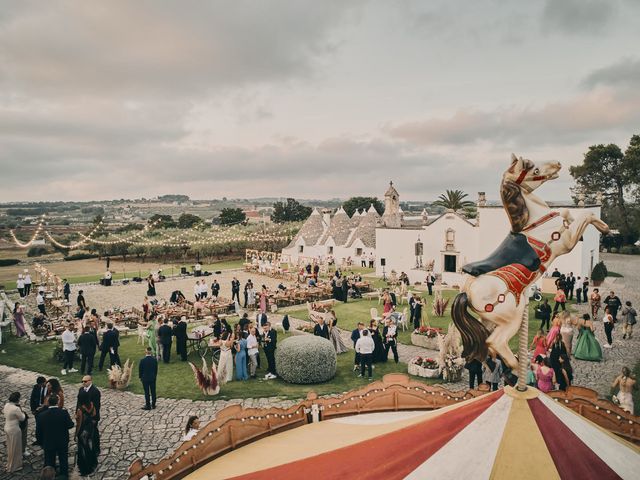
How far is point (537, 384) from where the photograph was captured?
943 centimetres

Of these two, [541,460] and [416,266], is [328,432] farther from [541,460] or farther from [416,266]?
Answer: [416,266]

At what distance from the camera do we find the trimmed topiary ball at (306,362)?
40.7 feet

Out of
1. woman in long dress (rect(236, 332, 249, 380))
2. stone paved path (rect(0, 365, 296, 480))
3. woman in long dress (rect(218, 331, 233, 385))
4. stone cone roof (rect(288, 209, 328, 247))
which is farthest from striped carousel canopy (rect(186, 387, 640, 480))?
stone cone roof (rect(288, 209, 328, 247))

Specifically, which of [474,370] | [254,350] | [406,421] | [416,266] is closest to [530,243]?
[406,421]

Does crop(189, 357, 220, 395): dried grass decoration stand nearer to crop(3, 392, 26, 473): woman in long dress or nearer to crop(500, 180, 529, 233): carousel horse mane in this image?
crop(3, 392, 26, 473): woman in long dress

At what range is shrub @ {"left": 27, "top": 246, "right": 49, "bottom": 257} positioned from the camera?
58.2 meters

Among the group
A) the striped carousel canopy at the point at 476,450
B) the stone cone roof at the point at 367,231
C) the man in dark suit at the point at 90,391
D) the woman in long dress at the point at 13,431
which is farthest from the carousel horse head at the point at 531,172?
the stone cone roof at the point at 367,231

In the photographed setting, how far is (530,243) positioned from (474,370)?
807 centimetres

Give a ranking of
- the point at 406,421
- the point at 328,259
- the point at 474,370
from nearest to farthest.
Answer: the point at 406,421 < the point at 474,370 < the point at 328,259

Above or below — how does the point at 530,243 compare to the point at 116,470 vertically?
above

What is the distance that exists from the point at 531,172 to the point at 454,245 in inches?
1175

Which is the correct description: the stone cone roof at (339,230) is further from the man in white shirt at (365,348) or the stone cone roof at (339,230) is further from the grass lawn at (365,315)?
the man in white shirt at (365,348)

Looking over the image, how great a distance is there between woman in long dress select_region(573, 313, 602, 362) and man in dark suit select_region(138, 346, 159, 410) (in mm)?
13015

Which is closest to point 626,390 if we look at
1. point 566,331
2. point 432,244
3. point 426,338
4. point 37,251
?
point 566,331
